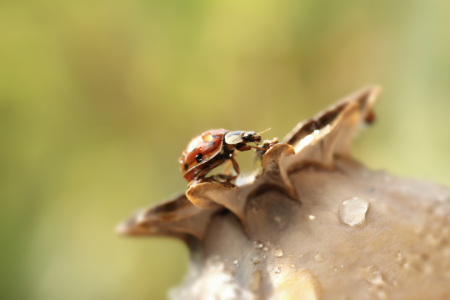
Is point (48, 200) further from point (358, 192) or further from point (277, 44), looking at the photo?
point (358, 192)

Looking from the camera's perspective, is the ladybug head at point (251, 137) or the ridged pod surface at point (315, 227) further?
the ladybug head at point (251, 137)

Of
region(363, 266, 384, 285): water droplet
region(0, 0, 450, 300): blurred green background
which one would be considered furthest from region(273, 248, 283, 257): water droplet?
region(0, 0, 450, 300): blurred green background

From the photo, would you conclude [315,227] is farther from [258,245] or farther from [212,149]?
[212,149]

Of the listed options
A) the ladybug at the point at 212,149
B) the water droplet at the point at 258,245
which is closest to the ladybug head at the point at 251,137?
the ladybug at the point at 212,149

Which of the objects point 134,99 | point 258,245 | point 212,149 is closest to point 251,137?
point 212,149

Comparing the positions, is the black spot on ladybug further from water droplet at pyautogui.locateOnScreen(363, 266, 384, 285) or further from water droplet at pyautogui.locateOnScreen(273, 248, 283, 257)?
water droplet at pyautogui.locateOnScreen(363, 266, 384, 285)

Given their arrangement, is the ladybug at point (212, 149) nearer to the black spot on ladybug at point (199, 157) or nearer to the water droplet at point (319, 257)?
the black spot on ladybug at point (199, 157)
